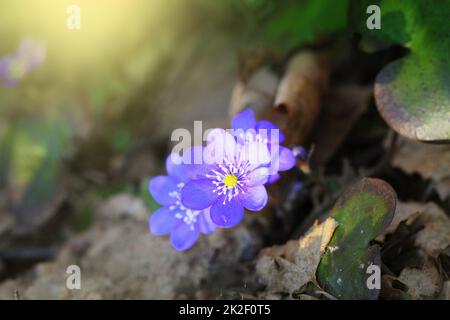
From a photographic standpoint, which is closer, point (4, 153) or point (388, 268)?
point (388, 268)

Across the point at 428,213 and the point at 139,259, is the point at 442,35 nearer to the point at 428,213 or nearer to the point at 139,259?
the point at 428,213

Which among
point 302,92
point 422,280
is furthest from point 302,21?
point 422,280

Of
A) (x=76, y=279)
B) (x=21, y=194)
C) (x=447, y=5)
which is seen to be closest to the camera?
(x=447, y=5)

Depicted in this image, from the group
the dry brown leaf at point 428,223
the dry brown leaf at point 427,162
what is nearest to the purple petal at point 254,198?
the dry brown leaf at point 428,223

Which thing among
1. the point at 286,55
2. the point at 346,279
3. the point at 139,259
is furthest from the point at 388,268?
the point at 286,55

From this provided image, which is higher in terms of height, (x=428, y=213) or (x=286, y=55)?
(x=286, y=55)

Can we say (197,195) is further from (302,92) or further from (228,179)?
(302,92)

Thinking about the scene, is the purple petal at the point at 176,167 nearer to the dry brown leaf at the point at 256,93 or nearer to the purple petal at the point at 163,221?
the purple petal at the point at 163,221
